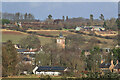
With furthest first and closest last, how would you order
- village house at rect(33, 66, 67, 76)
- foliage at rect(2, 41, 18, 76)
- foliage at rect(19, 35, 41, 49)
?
foliage at rect(19, 35, 41, 49)
village house at rect(33, 66, 67, 76)
foliage at rect(2, 41, 18, 76)

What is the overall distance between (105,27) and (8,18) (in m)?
13.9

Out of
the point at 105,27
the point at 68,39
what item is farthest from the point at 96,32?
the point at 68,39

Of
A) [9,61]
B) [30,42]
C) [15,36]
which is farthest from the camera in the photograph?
[15,36]

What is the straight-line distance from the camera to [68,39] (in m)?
32.4

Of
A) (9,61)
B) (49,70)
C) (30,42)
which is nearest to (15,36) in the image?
(30,42)

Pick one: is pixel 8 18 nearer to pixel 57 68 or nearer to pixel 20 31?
pixel 20 31

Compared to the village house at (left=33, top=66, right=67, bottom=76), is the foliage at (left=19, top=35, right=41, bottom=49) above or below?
above

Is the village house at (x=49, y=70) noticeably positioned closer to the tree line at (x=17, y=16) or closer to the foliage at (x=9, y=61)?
the foliage at (x=9, y=61)

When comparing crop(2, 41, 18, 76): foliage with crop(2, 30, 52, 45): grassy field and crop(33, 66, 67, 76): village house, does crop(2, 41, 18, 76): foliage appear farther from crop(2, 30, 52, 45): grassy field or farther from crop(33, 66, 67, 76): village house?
crop(2, 30, 52, 45): grassy field

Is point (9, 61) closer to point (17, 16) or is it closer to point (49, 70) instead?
point (49, 70)

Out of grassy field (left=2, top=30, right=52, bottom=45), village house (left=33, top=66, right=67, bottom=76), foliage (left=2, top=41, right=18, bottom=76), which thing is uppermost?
grassy field (left=2, top=30, right=52, bottom=45)

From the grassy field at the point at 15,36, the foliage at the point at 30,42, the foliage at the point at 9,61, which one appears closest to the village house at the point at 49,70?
the foliage at the point at 9,61

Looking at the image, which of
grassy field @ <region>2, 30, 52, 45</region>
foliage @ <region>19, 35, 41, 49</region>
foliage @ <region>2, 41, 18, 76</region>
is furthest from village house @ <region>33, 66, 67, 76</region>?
grassy field @ <region>2, 30, 52, 45</region>

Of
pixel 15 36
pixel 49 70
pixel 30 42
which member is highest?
pixel 15 36
